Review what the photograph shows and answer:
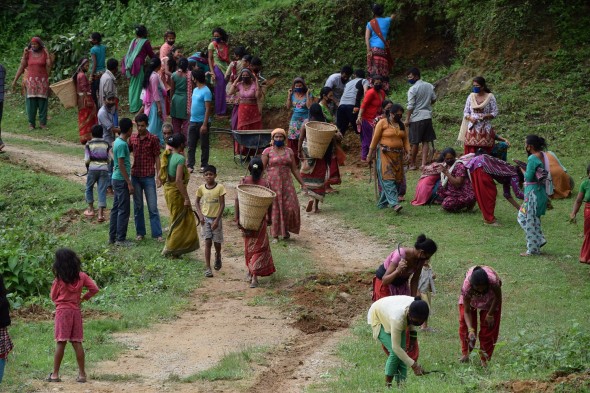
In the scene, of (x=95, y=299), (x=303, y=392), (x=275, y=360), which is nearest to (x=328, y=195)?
(x=95, y=299)

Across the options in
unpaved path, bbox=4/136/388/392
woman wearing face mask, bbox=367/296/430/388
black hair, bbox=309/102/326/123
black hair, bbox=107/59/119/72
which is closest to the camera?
woman wearing face mask, bbox=367/296/430/388

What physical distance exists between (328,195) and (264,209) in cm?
525

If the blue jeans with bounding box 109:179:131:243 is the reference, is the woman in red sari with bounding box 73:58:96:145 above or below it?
above

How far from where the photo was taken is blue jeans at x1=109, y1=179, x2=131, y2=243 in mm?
15297

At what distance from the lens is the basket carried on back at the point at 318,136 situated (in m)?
16.6

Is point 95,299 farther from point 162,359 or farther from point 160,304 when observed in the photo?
point 162,359

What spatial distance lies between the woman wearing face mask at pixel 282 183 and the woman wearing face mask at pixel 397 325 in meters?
5.78

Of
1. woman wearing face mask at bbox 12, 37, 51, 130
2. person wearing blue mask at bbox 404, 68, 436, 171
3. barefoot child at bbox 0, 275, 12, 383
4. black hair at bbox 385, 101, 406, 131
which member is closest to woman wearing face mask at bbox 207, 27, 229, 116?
woman wearing face mask at bbox 12, 37, 51, 130

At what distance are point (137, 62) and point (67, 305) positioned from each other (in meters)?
12.3

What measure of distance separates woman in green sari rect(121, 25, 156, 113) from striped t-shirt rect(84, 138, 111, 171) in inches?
218

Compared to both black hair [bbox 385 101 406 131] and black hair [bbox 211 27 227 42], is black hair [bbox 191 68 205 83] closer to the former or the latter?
black hair [bbox 211 27 227 42]

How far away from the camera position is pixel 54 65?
84.3 ft

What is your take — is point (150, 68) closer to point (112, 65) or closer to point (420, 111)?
point (112, 65)

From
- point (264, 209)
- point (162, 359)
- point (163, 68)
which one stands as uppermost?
point (163, 68)
